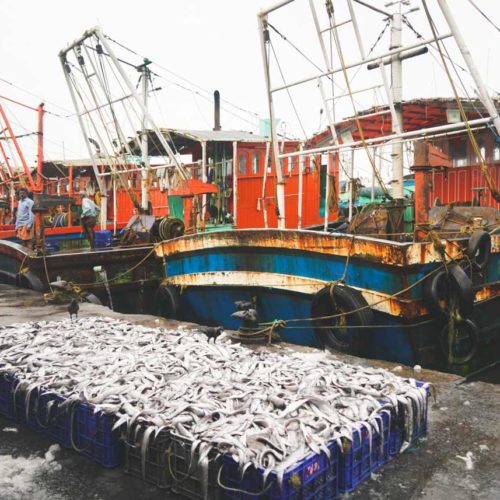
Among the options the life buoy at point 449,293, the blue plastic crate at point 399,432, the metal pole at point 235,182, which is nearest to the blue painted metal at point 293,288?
the life buoy at point 449,293

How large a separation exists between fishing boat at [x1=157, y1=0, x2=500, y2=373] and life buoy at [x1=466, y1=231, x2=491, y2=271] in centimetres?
2

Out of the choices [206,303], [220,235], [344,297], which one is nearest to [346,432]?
[344,297]

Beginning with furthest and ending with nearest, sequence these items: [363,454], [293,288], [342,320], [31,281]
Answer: [31,281] < [293,288] < [342,320] < [363,454]

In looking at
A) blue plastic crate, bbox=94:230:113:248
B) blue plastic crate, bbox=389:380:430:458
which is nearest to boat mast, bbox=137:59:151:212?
blue plastic crate, bbox=94:230:113:248

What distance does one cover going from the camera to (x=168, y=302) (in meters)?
10.6

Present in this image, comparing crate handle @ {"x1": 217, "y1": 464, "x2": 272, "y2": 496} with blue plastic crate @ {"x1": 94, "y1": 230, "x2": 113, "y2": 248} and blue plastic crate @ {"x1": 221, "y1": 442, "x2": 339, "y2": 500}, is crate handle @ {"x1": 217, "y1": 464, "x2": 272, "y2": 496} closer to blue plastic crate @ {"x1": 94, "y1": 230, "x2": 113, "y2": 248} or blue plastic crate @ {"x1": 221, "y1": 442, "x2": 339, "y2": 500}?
blue plastic crate @ {"x1": 221, "y1": 442, "x2": 339, "y2": 500}

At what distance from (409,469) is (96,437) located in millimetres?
2076

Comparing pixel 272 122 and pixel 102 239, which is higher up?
pixel 272 122

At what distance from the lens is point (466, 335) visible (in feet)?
23.7

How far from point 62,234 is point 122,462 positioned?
14.5 metres

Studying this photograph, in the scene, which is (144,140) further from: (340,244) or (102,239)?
(340,244)

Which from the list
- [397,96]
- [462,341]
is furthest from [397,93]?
[462,341]

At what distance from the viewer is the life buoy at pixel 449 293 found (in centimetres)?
671

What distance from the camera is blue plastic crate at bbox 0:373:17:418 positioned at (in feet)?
13.7
